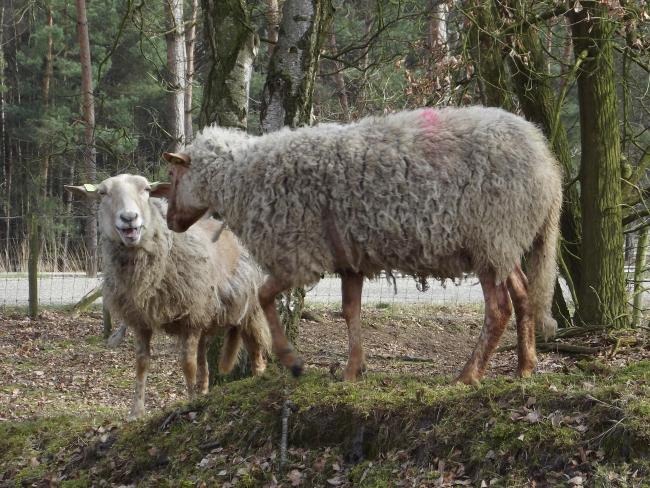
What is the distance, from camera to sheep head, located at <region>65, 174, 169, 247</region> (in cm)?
804

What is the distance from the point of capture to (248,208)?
635cm

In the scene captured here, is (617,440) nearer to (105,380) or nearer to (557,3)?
(557,3)

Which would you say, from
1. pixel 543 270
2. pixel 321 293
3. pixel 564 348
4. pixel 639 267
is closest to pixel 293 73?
pixel 543 270

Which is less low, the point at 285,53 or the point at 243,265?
the point at 285,53

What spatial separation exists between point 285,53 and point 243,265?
89.1 inches

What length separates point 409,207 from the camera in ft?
19.8

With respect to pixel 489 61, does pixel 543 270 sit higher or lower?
lower

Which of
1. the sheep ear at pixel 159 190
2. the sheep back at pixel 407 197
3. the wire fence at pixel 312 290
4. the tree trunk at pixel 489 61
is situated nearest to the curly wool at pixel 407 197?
the sheep back at pixel 407 197

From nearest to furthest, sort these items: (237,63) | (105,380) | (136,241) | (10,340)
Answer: (136,241) < (237,63) < (105,380) < (10,340)

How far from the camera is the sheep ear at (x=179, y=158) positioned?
22.1 feet

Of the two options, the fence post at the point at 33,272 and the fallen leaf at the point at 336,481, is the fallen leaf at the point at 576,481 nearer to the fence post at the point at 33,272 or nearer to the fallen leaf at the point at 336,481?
the fallen leaf at the point at 336,481

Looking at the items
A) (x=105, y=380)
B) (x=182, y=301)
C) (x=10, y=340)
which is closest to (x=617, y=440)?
(x=182, y=301)

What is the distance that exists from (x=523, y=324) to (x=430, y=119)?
1.51 metres

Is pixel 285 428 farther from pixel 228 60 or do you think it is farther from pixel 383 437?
pixel 228 60
